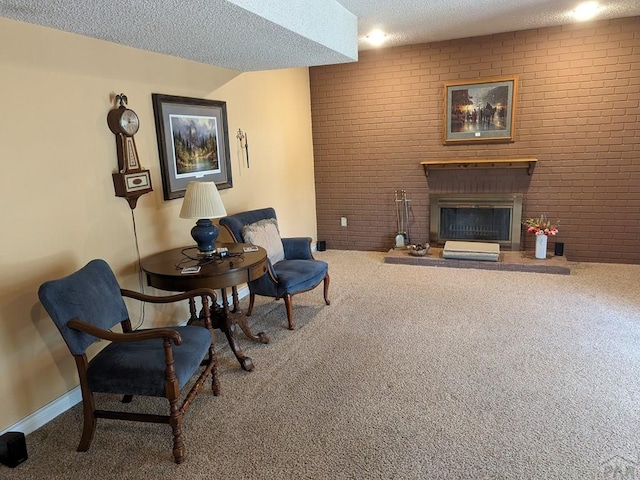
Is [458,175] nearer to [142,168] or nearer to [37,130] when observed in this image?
[142,168]

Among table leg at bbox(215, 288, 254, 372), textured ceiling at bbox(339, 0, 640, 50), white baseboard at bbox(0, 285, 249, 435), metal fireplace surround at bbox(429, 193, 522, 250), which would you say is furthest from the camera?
metal fireplace surround at bbox(429, 193, 522, 250)

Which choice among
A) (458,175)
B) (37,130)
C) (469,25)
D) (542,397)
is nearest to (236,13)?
(37,130)

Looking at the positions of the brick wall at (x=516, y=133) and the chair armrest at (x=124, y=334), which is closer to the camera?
the chair armrest at (x=124, y=334)

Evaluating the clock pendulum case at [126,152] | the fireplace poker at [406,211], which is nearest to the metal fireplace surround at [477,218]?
the fireplace poker at [406,211]

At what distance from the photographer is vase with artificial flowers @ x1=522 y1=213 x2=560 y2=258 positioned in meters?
4.62

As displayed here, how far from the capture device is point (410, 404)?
2.36 metres

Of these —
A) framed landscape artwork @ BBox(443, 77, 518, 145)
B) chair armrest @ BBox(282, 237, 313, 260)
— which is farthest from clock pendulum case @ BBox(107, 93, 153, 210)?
framed landscape artwork @ BBox(443, 77, 518, 145)

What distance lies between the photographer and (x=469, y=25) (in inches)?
167

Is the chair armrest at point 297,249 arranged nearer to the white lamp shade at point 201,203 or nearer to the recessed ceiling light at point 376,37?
the white lamp shade at point 201,203

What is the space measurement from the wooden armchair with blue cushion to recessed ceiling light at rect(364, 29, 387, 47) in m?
3.47

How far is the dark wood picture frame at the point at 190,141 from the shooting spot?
122 inches

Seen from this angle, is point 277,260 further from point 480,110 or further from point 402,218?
point 480,110

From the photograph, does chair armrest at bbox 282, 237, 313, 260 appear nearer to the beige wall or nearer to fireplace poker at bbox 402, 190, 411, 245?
the beige wall

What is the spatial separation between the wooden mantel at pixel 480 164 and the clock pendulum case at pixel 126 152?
11.0 feet
